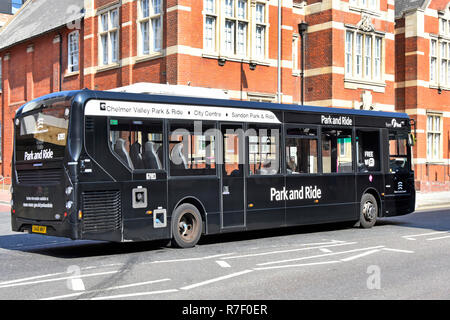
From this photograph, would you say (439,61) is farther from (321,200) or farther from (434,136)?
(321,200)

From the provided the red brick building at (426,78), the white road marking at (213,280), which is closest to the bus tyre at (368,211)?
the white road marking at (213,280)

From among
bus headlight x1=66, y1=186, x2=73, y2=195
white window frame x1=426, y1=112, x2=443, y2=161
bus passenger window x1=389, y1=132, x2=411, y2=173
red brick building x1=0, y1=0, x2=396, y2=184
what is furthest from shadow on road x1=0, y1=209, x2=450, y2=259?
white window frame x1=426, y1=112, x2=443, y2=161

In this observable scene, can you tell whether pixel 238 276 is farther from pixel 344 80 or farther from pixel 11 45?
pixel 11 45

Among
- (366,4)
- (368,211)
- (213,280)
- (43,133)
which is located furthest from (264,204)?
(366,4)

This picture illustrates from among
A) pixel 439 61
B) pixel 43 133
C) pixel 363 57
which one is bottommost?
pixel 43 133

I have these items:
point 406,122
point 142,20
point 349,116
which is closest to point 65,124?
point 349,116

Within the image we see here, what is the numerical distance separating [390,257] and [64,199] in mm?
5767

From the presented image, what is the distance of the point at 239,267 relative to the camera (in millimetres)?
9586

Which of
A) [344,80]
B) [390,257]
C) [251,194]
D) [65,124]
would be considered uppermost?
[344,80]

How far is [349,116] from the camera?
15.6m

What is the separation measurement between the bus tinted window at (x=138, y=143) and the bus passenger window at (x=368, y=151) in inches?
247

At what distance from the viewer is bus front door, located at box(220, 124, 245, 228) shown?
12742 mm

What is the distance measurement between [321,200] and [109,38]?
16.0m

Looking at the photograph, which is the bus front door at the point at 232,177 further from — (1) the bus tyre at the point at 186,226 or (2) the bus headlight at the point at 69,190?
(2) the bus headlight at the point at 69,190
